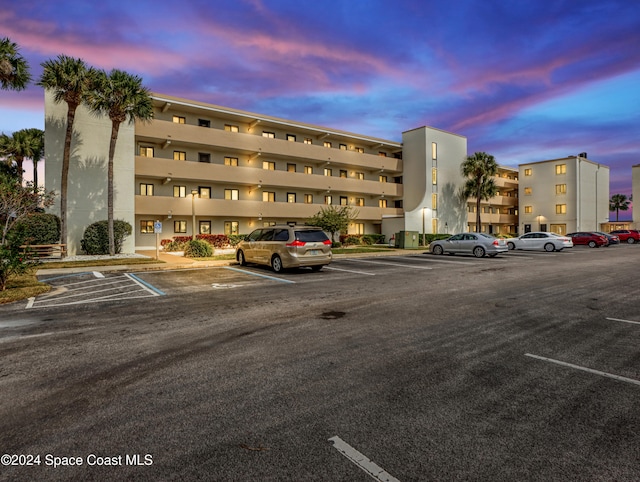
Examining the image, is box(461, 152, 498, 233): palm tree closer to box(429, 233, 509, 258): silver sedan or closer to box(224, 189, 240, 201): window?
box(429, 233, 509, 258): silver sedan

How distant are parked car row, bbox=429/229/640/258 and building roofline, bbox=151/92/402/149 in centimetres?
1826

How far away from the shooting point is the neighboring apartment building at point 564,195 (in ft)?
168

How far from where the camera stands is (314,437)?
2816 mm

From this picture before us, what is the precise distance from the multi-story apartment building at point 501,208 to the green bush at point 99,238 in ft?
141

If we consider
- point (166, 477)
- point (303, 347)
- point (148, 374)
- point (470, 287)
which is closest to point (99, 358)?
point (148, 374)

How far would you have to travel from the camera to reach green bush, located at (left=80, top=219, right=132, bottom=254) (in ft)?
72.7

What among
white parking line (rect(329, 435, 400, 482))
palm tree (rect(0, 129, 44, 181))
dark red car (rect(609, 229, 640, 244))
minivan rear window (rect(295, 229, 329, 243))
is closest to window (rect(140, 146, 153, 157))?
palm tree (rect(0, 129, 44, 181))

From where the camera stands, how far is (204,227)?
3109cm

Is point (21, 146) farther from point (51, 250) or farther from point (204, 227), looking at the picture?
point (51, 250)

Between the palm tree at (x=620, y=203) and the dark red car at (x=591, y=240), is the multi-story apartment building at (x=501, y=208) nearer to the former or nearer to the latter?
the dark red car at (x=591, y=240)

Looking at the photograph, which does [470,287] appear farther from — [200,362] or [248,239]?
[248,239]

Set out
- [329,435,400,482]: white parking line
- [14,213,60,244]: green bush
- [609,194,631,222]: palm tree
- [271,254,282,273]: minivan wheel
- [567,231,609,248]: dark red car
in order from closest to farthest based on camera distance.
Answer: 1. [329,435,400,482]: white parking line
2. [271,254,282,273]: minivan wheel
3. [14,213,60,244]: green bush
4. [567,231,609,248]: dark red car
5. [609,194,631,222]: palm tree


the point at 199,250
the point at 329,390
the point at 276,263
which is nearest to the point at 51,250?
the point at 199,250

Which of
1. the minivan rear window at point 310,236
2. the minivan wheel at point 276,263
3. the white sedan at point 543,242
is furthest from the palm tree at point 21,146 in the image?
the white sedan at point 543,242
